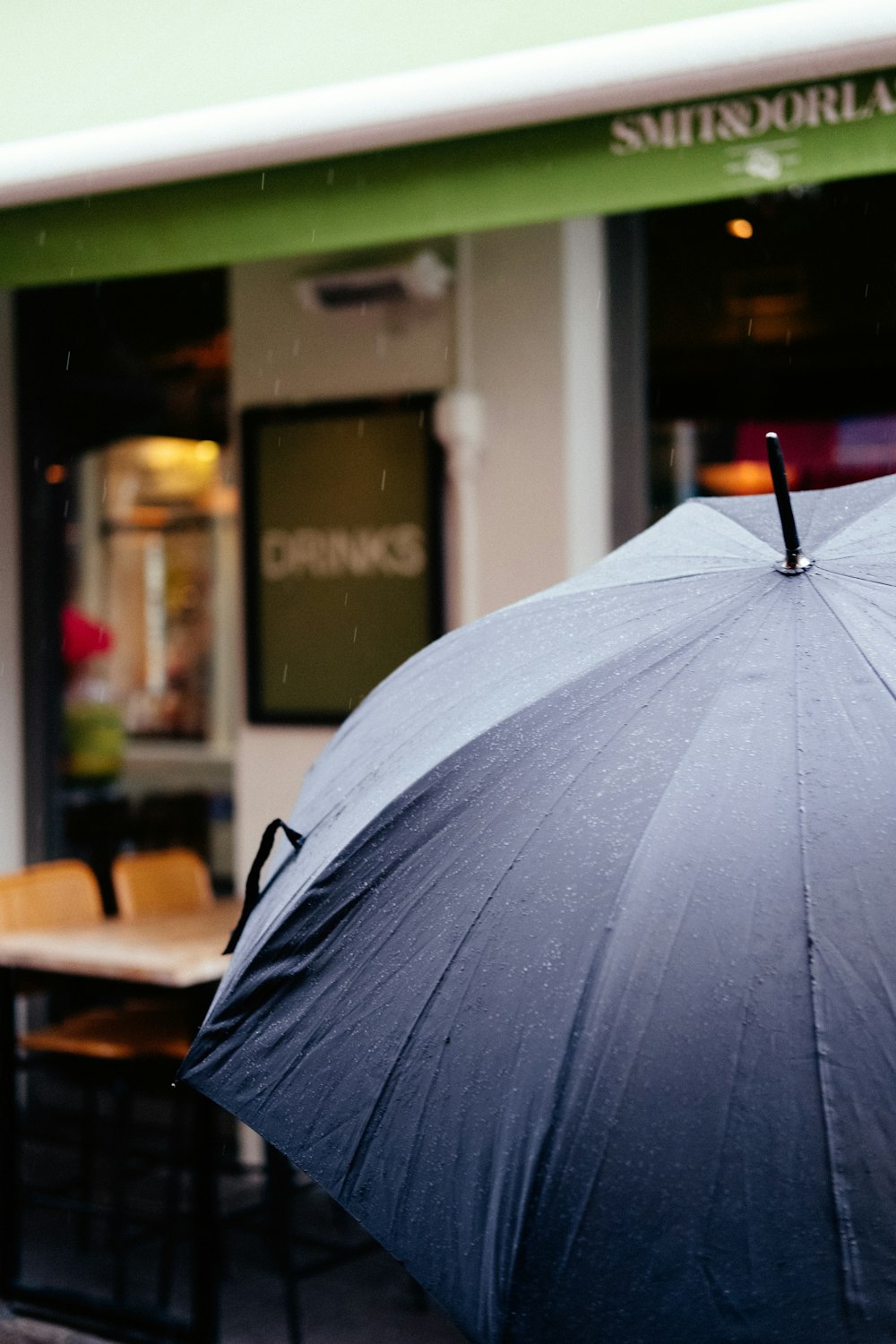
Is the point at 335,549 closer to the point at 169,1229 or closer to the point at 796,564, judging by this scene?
the point at 169,1229

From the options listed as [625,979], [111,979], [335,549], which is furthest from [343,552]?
[625,979]

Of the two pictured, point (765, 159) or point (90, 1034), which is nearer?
point (765, 159)

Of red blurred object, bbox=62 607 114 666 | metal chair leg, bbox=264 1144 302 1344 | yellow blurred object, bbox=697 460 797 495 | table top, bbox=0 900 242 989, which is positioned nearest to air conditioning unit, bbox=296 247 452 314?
yellow blurred object, bbox=697 460 797 495

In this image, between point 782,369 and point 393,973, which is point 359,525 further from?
point 393,973

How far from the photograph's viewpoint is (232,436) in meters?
5.60

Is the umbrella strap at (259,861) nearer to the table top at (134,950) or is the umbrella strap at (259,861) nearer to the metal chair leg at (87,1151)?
the table top at (134,950)

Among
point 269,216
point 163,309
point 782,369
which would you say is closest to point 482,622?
point 269,216

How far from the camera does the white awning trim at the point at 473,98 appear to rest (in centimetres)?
329

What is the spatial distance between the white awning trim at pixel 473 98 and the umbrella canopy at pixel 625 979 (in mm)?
2019

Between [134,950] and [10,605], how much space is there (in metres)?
2.33

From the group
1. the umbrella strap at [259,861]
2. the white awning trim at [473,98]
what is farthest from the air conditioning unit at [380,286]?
the umbrella strap at [259,861]

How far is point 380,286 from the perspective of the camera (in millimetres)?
4938

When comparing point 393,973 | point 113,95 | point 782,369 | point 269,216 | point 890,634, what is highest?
point 113,95

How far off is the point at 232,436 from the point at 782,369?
2126mm
